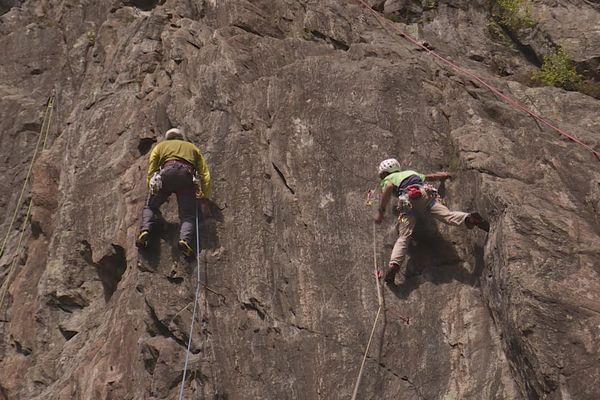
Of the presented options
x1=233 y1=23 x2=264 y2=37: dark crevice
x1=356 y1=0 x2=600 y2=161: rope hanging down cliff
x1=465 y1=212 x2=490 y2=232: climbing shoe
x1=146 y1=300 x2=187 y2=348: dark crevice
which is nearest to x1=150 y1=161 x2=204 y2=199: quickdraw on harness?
x1=146 y1=300 x2=187 y2=348: dark crevice

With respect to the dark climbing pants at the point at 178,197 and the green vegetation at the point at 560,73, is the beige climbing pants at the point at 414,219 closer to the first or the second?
the dark climbing pants at the point at 178,197

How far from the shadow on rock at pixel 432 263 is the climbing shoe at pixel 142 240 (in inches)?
146

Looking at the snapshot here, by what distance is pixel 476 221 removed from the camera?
37.7ft

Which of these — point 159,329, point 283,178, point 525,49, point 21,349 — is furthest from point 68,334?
point 525,49

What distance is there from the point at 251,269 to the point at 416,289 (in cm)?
246

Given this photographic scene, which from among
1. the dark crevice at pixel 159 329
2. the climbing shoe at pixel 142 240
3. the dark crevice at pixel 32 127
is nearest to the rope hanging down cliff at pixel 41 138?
the dark crevice at pixel 32 127

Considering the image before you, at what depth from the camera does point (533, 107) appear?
599 inches

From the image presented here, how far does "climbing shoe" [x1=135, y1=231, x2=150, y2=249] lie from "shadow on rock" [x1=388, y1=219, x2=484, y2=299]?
3703mm

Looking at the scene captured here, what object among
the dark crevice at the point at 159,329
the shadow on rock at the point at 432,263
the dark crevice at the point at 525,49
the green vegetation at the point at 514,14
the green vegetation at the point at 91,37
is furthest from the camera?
the green vegetation at the point at 91,37

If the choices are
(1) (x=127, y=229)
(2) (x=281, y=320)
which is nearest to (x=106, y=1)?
(1) (x=127, y=229)

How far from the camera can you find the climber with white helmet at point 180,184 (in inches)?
474

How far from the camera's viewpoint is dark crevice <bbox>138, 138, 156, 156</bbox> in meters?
14.5

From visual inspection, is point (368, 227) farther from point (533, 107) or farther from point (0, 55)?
point (0, 55)

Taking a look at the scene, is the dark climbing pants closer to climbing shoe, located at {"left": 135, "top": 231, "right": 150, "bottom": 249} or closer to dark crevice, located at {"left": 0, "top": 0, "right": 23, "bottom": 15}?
climbing shoe, located at {"left": 135, "top": 231, "right": 150, "bottom": 249}
